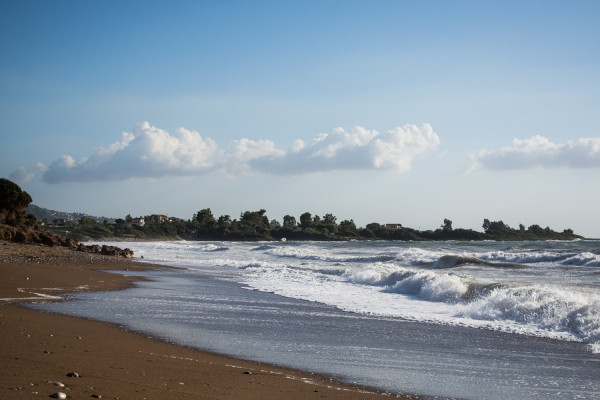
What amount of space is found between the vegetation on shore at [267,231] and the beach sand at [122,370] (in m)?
81.9

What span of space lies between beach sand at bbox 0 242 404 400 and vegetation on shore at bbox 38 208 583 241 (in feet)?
269

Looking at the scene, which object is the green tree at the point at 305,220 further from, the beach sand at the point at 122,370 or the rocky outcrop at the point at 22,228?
the beach sand at the point at 122,370

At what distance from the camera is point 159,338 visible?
757 centimetres

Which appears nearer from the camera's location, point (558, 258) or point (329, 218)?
point (558, 258)

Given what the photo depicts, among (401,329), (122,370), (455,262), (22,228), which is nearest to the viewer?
(122,370)

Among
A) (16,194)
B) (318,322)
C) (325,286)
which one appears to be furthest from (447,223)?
(318,322)

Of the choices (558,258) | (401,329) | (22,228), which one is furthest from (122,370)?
(558,258)

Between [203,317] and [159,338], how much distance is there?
2.33 m

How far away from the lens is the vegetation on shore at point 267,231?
9156 centimetres

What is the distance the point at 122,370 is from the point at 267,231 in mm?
104829

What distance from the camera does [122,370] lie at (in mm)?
5316

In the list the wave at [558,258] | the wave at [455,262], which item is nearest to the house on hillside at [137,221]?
the wave at [558,258]

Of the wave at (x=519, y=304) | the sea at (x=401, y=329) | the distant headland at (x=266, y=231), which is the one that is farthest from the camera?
the distant headland at (x=266, y=231)

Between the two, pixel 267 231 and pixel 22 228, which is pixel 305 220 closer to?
pixel 267 231
